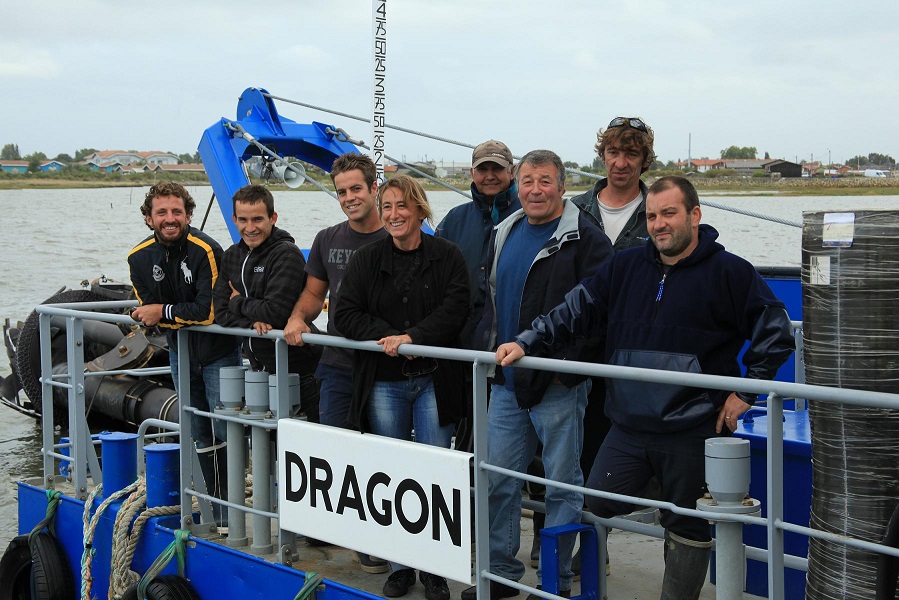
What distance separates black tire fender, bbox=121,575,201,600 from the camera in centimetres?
496

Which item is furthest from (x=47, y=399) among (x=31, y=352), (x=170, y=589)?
(x=31, y=352)

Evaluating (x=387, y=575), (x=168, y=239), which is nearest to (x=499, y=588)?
(x=387, y=575)

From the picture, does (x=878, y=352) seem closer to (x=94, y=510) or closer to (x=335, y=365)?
(x=335, y=365)

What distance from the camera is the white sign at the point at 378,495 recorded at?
12.7 feet

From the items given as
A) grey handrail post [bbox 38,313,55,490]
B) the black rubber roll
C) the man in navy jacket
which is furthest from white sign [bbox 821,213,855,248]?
grey handrail post [bbox 38,313,55,490]

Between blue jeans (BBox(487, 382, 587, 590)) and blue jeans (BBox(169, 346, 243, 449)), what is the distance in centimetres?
169

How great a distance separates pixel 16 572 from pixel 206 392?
2.05 metres

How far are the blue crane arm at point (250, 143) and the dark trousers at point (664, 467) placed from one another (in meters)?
5.68

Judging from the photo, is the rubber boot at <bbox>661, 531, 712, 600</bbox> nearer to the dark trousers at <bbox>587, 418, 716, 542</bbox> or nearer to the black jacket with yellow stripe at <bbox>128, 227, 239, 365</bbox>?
the dark trousers at <bbox>587, 418, 716, 542</bbox>

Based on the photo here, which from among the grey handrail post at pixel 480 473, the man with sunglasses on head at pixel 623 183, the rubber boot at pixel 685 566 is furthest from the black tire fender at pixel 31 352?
the rubber boot at pixel 685 566

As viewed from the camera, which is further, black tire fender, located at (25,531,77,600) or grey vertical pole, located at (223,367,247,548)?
black tire fender, located at (25,531,77,600)

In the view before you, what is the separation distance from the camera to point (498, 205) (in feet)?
15.0

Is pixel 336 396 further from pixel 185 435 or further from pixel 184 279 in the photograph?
pixel 184 279

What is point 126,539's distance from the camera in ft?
17.6
